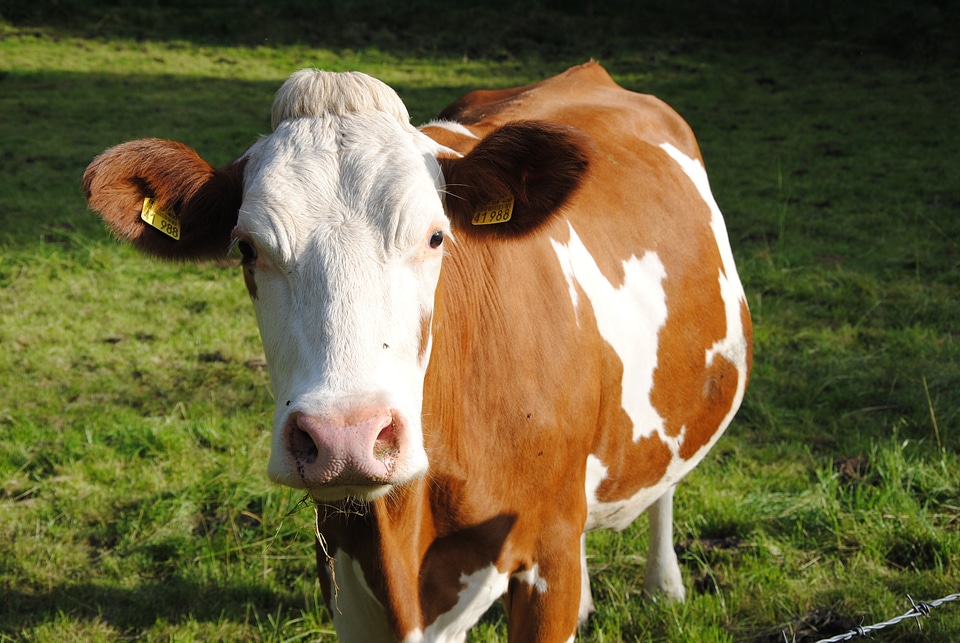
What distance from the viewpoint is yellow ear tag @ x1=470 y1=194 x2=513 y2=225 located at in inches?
97.0

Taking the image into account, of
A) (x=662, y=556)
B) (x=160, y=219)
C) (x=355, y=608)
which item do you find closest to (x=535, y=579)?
(x=355, y=608)

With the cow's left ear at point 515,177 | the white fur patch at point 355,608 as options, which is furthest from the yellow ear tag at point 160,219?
the white fur patch at point 355,608

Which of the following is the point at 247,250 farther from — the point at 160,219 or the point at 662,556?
the point at 662,556

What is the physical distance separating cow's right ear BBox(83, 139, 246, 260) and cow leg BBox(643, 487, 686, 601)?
7.07 ft

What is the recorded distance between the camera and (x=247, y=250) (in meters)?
2.18

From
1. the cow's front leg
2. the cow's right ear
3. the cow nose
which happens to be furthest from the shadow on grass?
the cow nose

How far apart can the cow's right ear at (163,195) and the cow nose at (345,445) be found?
827 mm

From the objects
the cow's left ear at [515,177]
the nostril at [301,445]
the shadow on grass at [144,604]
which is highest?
the cow's left ear at [515,177]

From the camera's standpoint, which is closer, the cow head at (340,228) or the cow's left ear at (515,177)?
the cow head at (340,228)

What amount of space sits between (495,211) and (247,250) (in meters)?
0.68

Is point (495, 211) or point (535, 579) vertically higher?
point (495, 211)

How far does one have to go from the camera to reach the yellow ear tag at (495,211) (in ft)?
8.08

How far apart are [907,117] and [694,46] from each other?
5.15 meters

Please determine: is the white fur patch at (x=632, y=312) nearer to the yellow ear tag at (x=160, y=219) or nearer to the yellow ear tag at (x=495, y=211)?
the yellow ear tag at (x=495, y=211)
